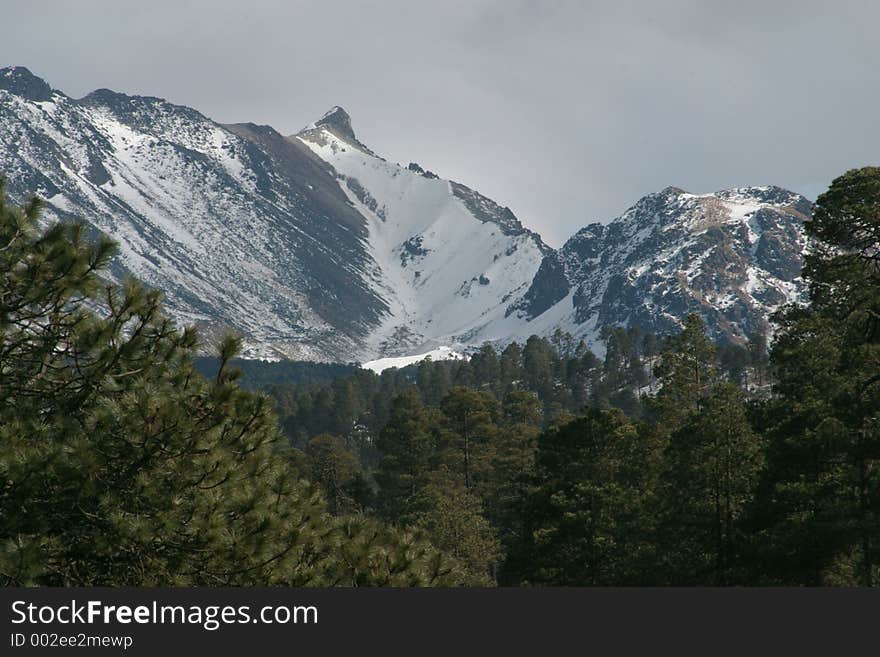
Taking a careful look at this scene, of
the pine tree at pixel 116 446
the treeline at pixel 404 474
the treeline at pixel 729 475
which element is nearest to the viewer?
the pine tree at pixel 116 446

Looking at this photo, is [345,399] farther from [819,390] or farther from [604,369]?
[819,390]

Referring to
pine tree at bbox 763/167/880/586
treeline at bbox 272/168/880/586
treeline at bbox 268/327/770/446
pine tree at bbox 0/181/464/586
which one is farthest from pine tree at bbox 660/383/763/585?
treeline at bbox 268/327/770/446

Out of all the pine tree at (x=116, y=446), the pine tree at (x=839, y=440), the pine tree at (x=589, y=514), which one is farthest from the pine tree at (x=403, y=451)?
the pine tree at (x=116, y=446)

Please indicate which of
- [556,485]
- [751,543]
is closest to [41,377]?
[751,543]

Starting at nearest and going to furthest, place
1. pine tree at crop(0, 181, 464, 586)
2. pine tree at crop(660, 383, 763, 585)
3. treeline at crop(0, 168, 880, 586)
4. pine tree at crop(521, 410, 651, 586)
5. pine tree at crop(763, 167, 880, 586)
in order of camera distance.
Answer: pine tree at crop(0, 181, 464, 586) < treeline at crop(0, 168, 880, 586) < pine tree at crop(763, 167, 880, 586) < pine tree at crop(660, 383, 763, 585) < pine tree at crop(521, 410, 651, 586)

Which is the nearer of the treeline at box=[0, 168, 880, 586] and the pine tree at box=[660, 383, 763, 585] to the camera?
the treeline at box=[0, 168, 880, 586]

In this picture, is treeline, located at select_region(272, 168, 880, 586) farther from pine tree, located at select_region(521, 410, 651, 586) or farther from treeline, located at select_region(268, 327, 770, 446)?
treeline, located at select_region(268, 327, 770, 446)

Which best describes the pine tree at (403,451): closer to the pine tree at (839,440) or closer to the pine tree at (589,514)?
the pine tree at (589,514)

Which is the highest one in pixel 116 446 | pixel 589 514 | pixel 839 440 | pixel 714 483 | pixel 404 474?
pixel 404 474

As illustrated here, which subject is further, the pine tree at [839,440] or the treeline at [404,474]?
the pine tree at [839,440]

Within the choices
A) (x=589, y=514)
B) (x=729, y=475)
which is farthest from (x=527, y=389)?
(x=729, y=475)

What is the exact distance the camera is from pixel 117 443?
48.9 feet

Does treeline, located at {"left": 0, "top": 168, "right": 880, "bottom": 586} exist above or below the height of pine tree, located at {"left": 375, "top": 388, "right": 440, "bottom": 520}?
below

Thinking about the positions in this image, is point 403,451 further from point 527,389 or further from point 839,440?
point 527,389
